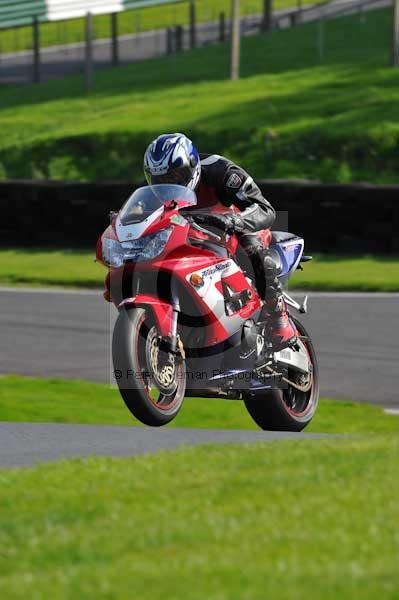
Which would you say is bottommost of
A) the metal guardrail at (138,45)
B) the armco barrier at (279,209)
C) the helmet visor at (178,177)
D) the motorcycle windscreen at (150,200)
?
the metal guardrail at (138,45)

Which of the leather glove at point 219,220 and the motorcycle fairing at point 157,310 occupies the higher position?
the leather glove at point 219,220

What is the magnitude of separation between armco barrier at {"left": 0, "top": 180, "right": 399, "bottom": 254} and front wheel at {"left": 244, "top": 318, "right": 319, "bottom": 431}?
8090 millimetres

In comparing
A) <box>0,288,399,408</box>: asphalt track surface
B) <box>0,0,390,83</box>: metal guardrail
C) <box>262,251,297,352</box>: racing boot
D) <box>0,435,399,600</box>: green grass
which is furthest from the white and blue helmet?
<box>0,0,390,83</box>: metal guardrail

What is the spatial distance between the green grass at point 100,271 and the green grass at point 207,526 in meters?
10.4

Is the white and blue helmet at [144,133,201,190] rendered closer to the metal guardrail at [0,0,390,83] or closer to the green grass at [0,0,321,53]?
the metal guardrail at [0,0,390,83]

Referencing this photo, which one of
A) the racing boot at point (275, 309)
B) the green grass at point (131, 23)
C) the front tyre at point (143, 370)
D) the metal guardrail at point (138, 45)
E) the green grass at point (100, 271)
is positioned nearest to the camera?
the front tyre at point (143, 370)

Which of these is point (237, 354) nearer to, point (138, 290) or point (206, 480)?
point (138, 290)

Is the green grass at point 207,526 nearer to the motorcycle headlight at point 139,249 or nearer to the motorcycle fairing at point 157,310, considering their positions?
the motorcycle fairing at point 157,310

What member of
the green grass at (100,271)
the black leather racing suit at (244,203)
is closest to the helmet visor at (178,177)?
the black leather racing suit at (244,203)

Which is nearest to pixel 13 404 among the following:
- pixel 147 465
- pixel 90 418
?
pixel 90 418

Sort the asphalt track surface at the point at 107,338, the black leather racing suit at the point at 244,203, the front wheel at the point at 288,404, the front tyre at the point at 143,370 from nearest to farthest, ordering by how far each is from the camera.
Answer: the front tyre at the point at 143,370 < the black leather racing suit at the point at 244,203 < the front wheel at the point at 288,404 < the asphalt track surface at the point at 107,338

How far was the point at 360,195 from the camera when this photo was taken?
60.9ft

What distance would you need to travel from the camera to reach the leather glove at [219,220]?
7.94 m

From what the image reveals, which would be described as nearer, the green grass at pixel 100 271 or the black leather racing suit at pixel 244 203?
the black leather racing suit at pixel 244 203
